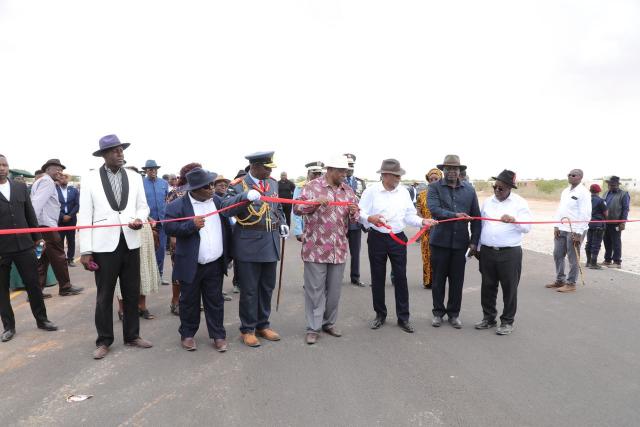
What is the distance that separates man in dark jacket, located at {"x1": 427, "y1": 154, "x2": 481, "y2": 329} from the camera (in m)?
5.50

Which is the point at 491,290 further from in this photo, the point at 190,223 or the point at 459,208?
the point at 190,223

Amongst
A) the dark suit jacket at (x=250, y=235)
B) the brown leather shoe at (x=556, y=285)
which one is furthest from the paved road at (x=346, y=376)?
the brown leather shoe at (x=556, y=285)

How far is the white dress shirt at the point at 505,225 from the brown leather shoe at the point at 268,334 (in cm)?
278

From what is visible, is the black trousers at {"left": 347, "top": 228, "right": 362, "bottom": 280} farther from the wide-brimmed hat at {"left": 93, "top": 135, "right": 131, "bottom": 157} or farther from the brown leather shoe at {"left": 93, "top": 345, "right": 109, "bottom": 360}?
the wide-brimmed hat at {"left": 93, "top": 135, "right": 131, "bottom": 157}

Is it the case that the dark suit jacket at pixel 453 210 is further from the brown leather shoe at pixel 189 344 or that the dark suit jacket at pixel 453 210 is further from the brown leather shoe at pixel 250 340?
the brown leather shoe at pixel 189 344

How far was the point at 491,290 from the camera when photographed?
549 centimetres

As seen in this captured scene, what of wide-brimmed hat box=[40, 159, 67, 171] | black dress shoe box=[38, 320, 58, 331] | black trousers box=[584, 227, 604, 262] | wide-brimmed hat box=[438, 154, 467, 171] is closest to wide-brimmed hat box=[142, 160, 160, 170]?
wide-brimmed hat box=[40, 159, 67, 171]

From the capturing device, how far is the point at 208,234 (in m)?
4.74

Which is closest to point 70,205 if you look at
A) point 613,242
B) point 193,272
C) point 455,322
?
point 193,272

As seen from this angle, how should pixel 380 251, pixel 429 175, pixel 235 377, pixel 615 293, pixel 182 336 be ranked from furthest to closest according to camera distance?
pixel 429 175
pixel 615 293
pixel 380 251
pixel 182 336
pixel 235 377

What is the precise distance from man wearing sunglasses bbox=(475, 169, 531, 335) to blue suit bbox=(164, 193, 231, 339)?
10.3 ft

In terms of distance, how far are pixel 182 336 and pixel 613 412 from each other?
404 cm

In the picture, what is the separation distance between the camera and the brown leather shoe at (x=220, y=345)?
4668mm

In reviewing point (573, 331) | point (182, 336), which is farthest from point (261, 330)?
point (573, 331)
